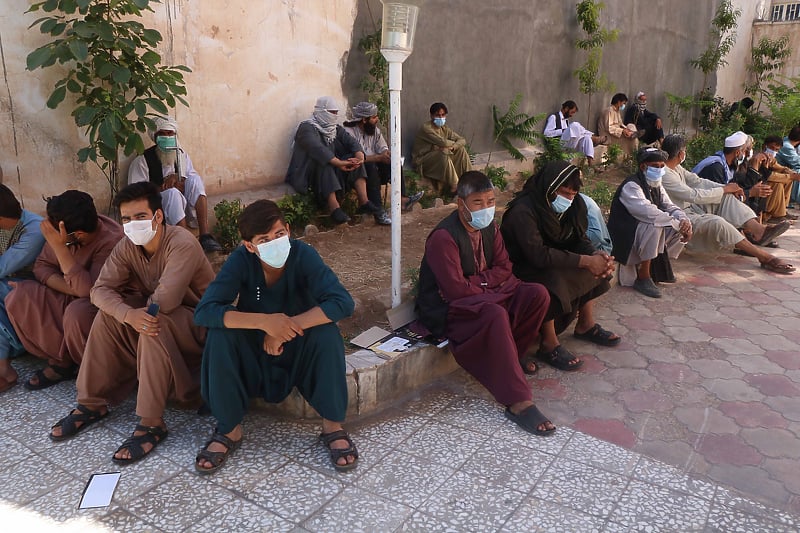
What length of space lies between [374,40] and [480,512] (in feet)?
18.5

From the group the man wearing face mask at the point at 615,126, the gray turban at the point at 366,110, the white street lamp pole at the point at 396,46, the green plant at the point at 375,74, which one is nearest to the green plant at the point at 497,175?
the green plant at the point at 375,74

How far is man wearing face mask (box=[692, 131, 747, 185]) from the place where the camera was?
6.27m

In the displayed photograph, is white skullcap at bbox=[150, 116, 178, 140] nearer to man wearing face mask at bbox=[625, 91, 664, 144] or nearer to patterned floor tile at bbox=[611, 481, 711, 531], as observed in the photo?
patterned floor tile at bbox=[611, 481, 711, 531]

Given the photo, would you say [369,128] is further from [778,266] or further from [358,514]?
[358,514]

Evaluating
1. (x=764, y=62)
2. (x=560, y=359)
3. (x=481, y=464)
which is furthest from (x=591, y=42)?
(x=481, y=464)

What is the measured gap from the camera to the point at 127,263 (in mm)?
3246

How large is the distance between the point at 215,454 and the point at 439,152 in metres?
5.42

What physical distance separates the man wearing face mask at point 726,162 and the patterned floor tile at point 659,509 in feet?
14.5

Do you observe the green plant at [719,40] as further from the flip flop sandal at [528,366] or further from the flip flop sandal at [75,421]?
the flip flop sandal at [75,421]

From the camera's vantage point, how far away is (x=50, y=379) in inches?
143

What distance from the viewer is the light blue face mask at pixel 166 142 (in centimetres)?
518

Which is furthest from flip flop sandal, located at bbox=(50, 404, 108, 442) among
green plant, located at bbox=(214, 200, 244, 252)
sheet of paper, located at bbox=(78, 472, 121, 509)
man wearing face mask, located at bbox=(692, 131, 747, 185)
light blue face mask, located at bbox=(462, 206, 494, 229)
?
man wearing face mask, located at bbox=(692, 131, 747, 185)

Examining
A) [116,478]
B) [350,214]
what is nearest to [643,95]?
[350,214]

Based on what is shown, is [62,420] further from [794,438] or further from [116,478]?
[794,438]
